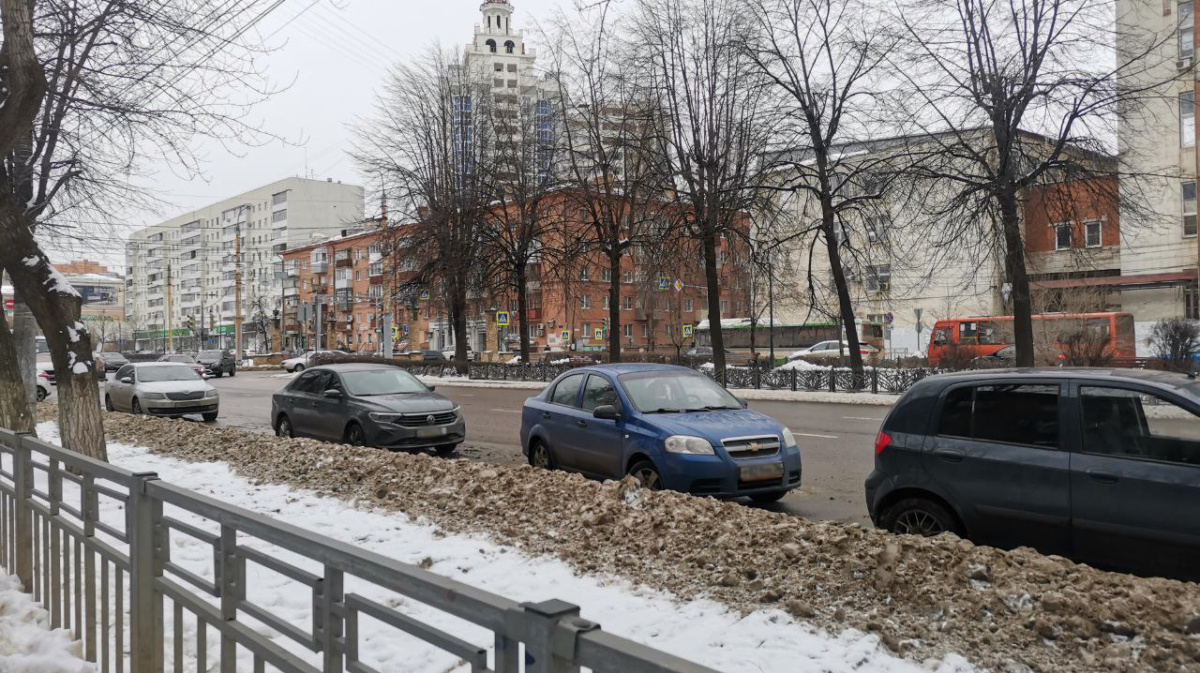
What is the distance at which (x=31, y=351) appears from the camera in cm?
1798

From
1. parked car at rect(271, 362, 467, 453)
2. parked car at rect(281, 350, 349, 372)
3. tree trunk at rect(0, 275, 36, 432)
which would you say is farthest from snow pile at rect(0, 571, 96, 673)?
parked car at rect(281, 350, 349, 372)

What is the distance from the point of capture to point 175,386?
21.3 m

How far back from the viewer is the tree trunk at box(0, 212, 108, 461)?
370 inches

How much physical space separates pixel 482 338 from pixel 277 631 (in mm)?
79696

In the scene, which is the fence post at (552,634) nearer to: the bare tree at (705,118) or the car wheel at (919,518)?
the car wheel at (919,518)

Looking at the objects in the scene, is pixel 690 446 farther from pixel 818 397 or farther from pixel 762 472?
pixel 818 397

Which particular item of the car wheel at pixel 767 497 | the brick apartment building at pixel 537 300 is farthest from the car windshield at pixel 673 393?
the brick apartment building at pixel 537 300

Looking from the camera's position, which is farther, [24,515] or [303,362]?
[303,362]

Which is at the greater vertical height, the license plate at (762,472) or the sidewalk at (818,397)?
the license plate at (762,472)

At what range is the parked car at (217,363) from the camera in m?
47.0

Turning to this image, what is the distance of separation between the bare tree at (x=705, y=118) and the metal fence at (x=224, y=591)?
22.8 meters

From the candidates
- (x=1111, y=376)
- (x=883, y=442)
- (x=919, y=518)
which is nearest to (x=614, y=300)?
(x=883, y=442)

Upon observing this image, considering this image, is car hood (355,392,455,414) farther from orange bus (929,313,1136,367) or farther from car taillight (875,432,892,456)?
orange bus (929,313,1136,367)

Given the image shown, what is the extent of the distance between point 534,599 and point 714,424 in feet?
12.7
